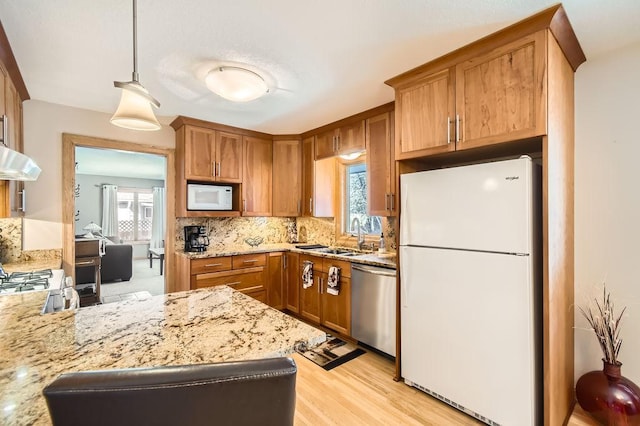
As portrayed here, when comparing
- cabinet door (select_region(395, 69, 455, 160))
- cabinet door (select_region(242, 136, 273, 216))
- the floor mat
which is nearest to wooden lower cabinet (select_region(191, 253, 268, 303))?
cabinet door (select_region(242, 136, 273, 216))

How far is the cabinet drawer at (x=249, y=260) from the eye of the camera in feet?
11.3

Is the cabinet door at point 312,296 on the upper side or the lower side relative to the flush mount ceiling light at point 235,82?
lower

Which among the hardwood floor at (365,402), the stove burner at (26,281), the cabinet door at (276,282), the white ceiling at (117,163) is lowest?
the hardwood floor at (365,402)

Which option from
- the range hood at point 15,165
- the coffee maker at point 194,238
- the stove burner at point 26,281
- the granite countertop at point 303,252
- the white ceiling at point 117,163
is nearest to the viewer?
the range hood at point 15,165

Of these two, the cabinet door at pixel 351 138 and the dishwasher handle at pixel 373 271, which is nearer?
the dishwasher handle at pixel 373 271

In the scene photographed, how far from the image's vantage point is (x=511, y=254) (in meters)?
1.74

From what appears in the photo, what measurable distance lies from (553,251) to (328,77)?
186 cm

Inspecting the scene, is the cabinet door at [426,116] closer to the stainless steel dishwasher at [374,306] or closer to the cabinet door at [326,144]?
the stainless steel dishwasher at [374,306]

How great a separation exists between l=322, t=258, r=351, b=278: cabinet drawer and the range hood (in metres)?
2.34

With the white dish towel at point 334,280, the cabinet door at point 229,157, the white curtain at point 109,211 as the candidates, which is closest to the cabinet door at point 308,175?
the cabinet door at point 229,157

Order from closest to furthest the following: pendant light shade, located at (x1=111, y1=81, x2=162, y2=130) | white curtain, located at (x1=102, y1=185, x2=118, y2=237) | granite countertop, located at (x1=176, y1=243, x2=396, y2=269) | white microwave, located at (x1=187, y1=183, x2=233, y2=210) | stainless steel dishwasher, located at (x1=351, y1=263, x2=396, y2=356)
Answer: pendant light shade, located at (x1=111, y1=81, x2=162, y2=130) < stainless steel dishwasher, located at (x1=351, y1=263, x2=396, y2=356) < granite countertop, located at (x1=176, y1=243, x2=396, y2=269) < white microwave, located at (x1=187, y1=183, x2=233, y2=210) < white curtain, located at (x1=102, y1=185, x2=118, y2=237)

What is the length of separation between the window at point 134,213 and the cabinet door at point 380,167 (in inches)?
312

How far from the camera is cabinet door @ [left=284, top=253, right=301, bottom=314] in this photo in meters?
3.64

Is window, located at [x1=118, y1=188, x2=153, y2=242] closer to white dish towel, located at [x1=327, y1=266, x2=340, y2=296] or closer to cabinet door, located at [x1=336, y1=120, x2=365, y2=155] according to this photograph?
cabinet door, located at [x1=336, y1=120, x2=365, y2=155]
